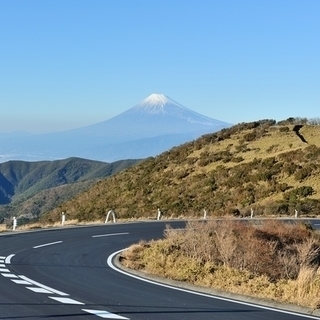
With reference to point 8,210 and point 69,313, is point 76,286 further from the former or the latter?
point 8,210

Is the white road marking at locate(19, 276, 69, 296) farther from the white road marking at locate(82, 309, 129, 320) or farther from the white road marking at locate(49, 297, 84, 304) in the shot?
the white road marking at locate(82, 309, 129, 320)

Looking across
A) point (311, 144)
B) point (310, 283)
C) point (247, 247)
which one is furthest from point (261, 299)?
point (311, 144)

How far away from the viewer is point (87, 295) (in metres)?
11.1

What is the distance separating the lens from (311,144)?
2237 inches

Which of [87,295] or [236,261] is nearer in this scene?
[87,295]

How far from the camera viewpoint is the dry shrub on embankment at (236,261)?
1153 centimetres

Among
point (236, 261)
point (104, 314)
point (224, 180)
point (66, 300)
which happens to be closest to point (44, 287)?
point (66, 300)

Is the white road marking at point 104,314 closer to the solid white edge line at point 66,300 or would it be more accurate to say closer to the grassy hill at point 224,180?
the solid white edge line at point 66,300

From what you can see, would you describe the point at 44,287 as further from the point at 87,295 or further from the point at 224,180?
the point at 224,180

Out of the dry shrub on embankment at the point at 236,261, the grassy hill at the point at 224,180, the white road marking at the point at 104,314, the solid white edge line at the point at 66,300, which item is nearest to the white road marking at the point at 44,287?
the solid white edge line at the point at 66,300

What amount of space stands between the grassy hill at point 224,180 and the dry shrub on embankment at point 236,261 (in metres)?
21.5

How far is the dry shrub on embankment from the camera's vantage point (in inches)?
454

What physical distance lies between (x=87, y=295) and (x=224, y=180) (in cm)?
4143

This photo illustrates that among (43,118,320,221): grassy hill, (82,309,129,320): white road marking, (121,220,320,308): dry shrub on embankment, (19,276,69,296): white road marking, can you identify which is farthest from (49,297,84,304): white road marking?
(43,118,320,221): grassy hill
